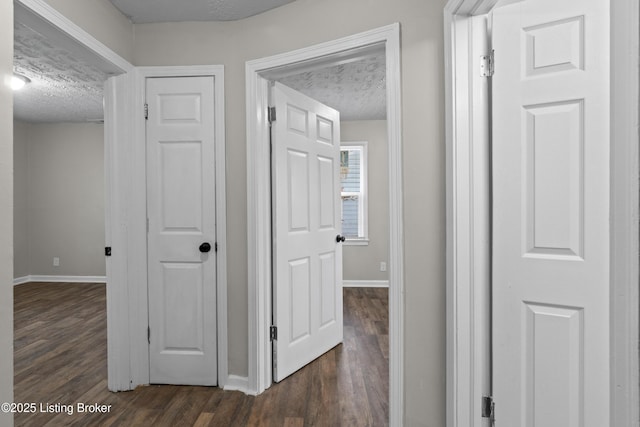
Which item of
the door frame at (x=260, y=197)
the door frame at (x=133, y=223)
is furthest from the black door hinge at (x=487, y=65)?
the door frame at (x=133, y=223)

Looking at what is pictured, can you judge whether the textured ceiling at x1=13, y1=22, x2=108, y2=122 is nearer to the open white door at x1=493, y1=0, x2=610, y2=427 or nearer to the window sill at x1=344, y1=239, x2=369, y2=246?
the open white door at x1=493, y1=0, x2=610, y2=427

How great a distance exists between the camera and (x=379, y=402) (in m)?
2.15

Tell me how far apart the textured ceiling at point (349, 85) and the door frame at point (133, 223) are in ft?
3.23

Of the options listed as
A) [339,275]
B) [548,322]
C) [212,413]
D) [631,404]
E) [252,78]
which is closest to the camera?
[631,404]

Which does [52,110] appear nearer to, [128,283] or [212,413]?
[128,283]

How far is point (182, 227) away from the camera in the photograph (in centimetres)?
234


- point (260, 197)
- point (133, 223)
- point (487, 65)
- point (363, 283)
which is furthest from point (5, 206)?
point (363, 283)

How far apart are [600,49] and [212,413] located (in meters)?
2.47

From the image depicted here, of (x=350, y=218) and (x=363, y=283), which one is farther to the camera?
(x=350, y=218)

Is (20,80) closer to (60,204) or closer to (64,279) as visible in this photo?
(60,204)

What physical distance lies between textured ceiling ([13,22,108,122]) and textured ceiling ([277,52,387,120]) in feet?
5.70

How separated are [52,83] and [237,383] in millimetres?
3535

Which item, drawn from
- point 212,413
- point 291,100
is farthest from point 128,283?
point 291,100

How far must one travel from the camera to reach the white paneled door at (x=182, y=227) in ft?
7.59
